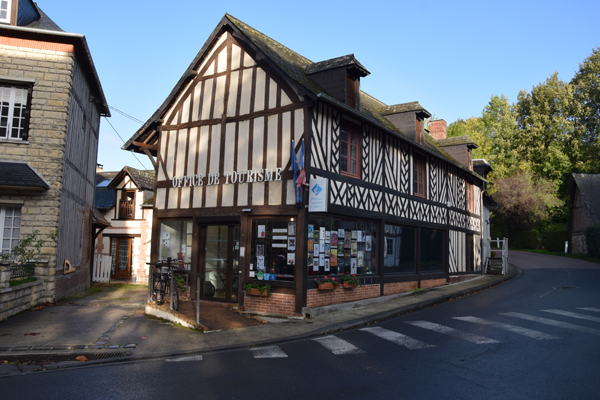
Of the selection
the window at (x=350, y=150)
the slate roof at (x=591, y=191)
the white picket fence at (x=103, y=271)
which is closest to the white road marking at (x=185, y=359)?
the window at (x=350, y=150)

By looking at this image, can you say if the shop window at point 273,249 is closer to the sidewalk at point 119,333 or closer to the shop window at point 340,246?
the shop window at point 340,246

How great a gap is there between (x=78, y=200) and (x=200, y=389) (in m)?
11.1

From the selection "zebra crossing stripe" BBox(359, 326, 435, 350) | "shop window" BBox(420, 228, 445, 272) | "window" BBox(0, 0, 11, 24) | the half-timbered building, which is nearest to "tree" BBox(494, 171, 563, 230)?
"shop window" BBox(420, 228, 445, 272)

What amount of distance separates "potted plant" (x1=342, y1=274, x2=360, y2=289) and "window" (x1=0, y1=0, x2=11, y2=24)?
36.9 ft

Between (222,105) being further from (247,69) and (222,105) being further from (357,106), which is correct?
(357,106)

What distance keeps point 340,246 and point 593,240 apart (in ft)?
88.0

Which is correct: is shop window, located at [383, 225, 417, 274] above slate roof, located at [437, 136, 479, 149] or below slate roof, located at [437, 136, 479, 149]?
below

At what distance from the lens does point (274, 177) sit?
1150 cm

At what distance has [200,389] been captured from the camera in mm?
5328

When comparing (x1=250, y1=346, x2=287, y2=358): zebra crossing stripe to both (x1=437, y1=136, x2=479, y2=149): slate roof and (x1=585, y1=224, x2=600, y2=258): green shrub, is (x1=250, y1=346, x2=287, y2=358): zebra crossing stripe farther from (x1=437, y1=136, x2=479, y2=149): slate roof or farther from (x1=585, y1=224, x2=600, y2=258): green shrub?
(x1=585, y1=224, x2=600, y2=258): green shrub

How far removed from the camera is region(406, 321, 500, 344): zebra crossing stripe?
7.92 metres

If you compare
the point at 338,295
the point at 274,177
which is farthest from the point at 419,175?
the point at 274,177

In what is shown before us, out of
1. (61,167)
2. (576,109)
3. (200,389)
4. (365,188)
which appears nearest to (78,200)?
(61,167)

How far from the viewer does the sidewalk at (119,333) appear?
691 cm
